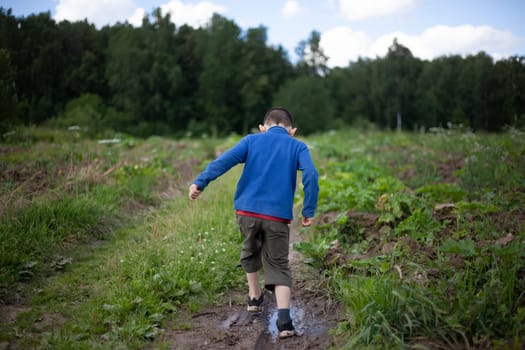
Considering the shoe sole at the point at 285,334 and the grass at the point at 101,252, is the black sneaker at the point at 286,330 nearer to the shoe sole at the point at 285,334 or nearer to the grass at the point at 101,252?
the shoe sole at the point at 285,334

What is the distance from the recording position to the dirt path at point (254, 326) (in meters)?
3.12

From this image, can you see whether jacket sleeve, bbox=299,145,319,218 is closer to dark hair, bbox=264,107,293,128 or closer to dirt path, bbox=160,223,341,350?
dark hair, bbox=264,107,293,128

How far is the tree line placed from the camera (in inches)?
352

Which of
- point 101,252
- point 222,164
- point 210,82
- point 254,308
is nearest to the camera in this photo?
point 222,164

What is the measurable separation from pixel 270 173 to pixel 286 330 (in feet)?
4.16

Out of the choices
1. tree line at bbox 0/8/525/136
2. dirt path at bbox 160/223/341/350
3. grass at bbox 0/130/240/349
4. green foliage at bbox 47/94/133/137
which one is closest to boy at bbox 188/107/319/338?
dirt path at bbox 160/223/341/350

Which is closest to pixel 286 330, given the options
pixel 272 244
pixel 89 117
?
→ pixel 272 244

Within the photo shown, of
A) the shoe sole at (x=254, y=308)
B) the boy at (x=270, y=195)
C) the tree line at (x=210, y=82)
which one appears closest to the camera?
the boy at (x=270, y=195)

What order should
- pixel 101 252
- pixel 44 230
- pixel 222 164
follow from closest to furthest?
pixel 222 164 → pixel 44 230 → pixel 101 252

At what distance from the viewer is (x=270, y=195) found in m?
3.42

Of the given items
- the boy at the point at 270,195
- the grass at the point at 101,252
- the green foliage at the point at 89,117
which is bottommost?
the grass at the point at 101,252

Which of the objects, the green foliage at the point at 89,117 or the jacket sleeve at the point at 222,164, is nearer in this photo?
the jacket sleeve at the point at 222,164

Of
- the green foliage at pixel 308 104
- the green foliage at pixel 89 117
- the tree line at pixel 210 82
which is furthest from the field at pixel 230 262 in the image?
the green foliage at pixel 308 104

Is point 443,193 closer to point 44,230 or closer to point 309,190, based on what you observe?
point 309,190
